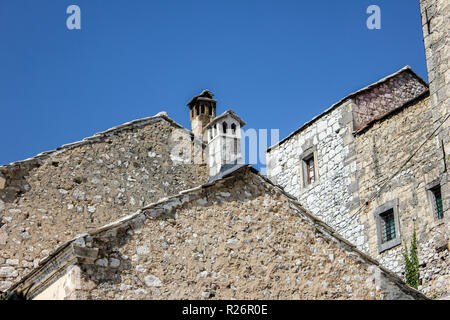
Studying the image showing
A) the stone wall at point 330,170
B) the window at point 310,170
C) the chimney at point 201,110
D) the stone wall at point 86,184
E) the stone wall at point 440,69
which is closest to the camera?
the stone wall at point 86,184

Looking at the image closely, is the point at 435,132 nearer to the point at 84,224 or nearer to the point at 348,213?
the point at 348,213

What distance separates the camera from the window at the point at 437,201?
17938mm

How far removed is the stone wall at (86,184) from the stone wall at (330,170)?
23.7 ft

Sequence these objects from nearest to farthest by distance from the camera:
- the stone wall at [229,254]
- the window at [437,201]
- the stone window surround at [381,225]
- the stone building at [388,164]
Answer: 1. the stone wall at [229,254]
2. the stone building at [388,164]
3. the window at [437,201]
4. the stone window surround at [381,225]

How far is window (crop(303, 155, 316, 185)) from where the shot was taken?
2297 centimetres

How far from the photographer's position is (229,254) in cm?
1009

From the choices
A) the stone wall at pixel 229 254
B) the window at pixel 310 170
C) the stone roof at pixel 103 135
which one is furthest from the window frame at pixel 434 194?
the stone wall at pixel 229 254

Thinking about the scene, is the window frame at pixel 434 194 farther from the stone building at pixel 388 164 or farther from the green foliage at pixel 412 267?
the green foliage at pixel 412 267

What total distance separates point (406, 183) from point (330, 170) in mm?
3481

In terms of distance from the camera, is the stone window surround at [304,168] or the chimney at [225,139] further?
the stone window surround at [304,168]

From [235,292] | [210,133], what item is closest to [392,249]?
[210,133]

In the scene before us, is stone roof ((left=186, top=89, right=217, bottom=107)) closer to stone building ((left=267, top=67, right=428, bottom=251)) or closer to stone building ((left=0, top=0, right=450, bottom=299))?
stone building ((left=0, top=0, right=450, bottom=299))

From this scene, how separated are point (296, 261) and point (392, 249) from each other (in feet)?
30.7

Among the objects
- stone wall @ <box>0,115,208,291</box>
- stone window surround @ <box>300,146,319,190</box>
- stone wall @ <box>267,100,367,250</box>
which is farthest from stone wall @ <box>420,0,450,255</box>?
stone window surround @ <box>300,146,319,190</box>
